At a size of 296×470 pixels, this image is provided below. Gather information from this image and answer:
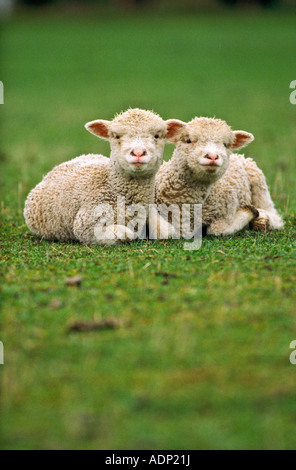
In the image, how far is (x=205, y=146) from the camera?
269 inches

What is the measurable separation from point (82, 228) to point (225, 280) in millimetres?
1761

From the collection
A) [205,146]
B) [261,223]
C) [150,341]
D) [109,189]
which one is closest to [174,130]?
[205,146]

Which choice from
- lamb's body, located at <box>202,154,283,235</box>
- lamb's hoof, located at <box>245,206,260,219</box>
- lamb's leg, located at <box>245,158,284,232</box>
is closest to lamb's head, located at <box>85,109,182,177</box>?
lamb's body, located at <box>202,154,283,235</box>

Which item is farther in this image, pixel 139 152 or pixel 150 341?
pixel 139 152

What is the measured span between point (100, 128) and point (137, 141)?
556 mm

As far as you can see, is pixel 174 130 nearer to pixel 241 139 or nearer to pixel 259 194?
pixel 241 139

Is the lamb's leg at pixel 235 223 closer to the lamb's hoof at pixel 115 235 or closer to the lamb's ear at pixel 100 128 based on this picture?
the lamb's hoof at pixel 115 235

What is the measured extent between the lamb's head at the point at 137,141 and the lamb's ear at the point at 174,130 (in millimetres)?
85

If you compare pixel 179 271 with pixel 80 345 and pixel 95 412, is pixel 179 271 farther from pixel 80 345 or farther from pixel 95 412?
pixel 95 412

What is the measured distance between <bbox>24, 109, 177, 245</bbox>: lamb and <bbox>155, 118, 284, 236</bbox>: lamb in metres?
0.23

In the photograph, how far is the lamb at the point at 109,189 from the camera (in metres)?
6.71

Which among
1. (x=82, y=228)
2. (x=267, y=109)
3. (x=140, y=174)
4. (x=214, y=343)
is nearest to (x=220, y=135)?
(x=140, y=174)

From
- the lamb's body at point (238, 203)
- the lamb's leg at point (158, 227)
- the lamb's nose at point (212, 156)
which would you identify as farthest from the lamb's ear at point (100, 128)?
the lamb's body at point (238, 203)

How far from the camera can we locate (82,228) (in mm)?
6902
